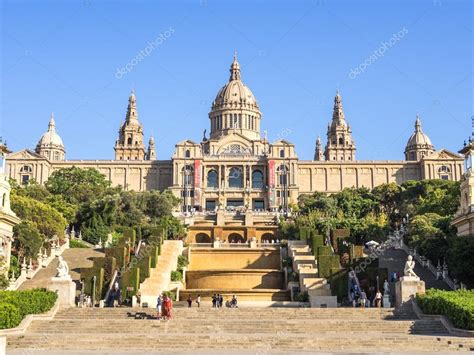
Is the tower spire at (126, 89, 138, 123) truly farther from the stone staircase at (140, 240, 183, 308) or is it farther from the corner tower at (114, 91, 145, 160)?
the stone staircase at (140, 240, 183, 308)

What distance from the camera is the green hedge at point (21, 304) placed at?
27.0m

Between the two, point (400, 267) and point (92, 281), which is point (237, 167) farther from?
point (92, 281)

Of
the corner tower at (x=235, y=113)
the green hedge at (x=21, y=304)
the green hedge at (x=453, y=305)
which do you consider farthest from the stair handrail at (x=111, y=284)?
the corner tower at (x=235, y=113)

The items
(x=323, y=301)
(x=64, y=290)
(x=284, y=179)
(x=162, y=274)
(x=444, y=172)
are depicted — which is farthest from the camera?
(x=444, y=172)

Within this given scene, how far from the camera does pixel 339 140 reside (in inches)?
5281

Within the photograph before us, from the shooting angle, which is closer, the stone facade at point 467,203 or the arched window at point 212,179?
the stone facade at point 467,203

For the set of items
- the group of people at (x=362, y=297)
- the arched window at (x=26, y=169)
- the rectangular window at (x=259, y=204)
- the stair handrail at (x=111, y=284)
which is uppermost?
the arched window at (x=26, y=169)

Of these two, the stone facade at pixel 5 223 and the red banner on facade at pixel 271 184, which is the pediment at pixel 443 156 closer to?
the red banner on facade at pixel 271 184

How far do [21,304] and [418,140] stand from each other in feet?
357

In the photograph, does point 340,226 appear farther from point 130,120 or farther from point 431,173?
point 130,120

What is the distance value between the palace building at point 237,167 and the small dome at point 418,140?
6.9 inches

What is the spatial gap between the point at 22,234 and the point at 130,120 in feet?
300

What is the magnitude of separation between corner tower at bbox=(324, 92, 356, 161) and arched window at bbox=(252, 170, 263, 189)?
2210 cm

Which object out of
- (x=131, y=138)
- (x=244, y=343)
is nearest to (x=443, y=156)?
(x=131, y=138)
